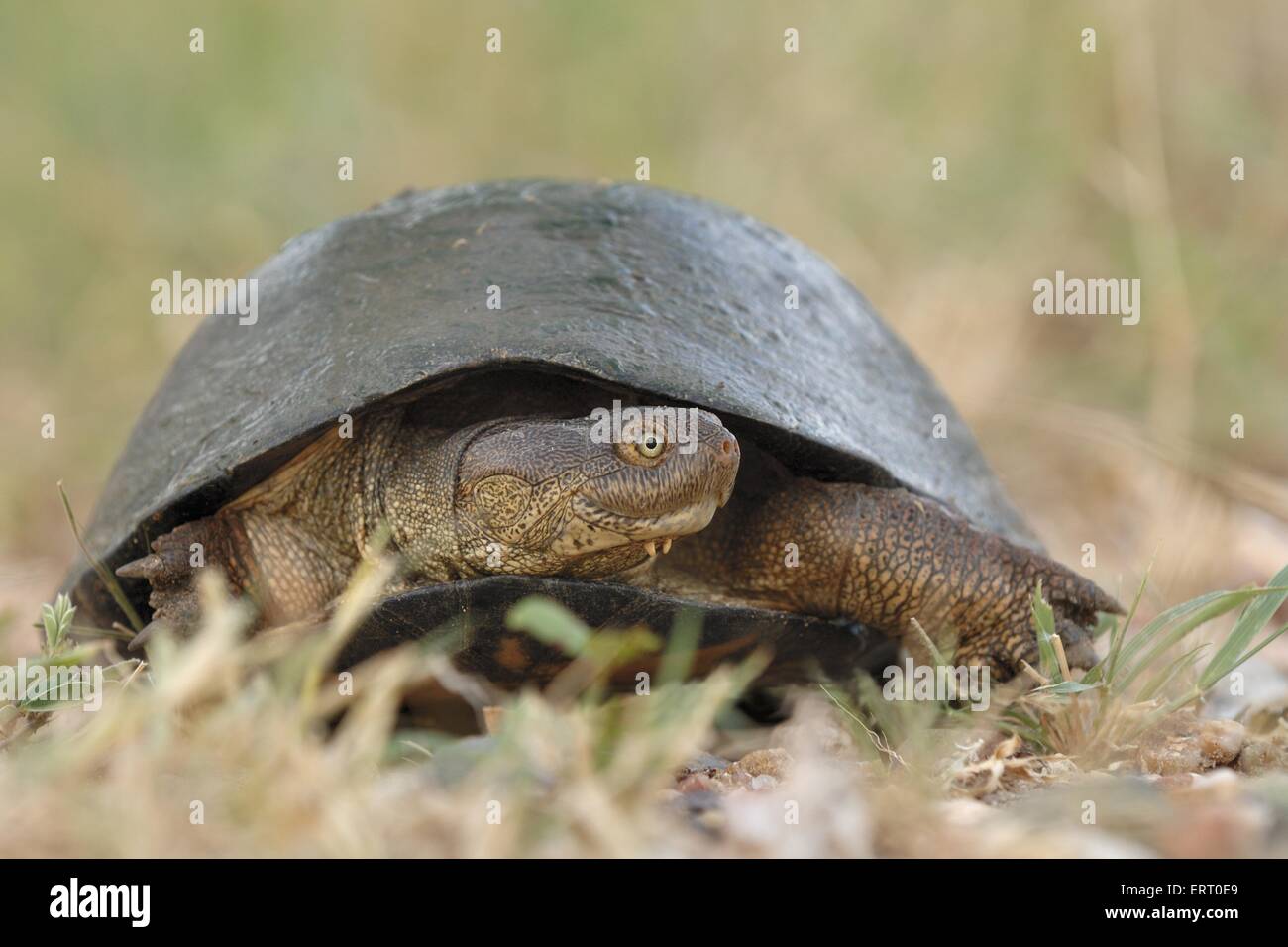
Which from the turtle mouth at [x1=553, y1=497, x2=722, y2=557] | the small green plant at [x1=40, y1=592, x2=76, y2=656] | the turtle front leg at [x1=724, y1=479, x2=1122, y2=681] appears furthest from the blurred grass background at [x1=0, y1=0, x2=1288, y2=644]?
the turtle mouth at [x1=553, y1=497, x2=722, y2=557]

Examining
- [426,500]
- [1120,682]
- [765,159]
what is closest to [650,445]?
[426,500]

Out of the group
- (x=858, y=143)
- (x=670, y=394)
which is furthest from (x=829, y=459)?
(x=858, y=143)

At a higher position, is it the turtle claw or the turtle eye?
the turtle eye

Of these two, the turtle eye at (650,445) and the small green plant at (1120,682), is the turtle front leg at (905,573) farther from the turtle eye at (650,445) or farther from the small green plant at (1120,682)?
the turtle eye at (650,445)

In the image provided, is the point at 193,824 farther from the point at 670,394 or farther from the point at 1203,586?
the point at 1203,586

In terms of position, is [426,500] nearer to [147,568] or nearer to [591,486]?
[591,486]

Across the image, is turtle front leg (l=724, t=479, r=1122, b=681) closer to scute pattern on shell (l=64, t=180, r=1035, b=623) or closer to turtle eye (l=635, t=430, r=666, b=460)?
scute pattern on shell (l=64, t=180, r=1035, b=623)
